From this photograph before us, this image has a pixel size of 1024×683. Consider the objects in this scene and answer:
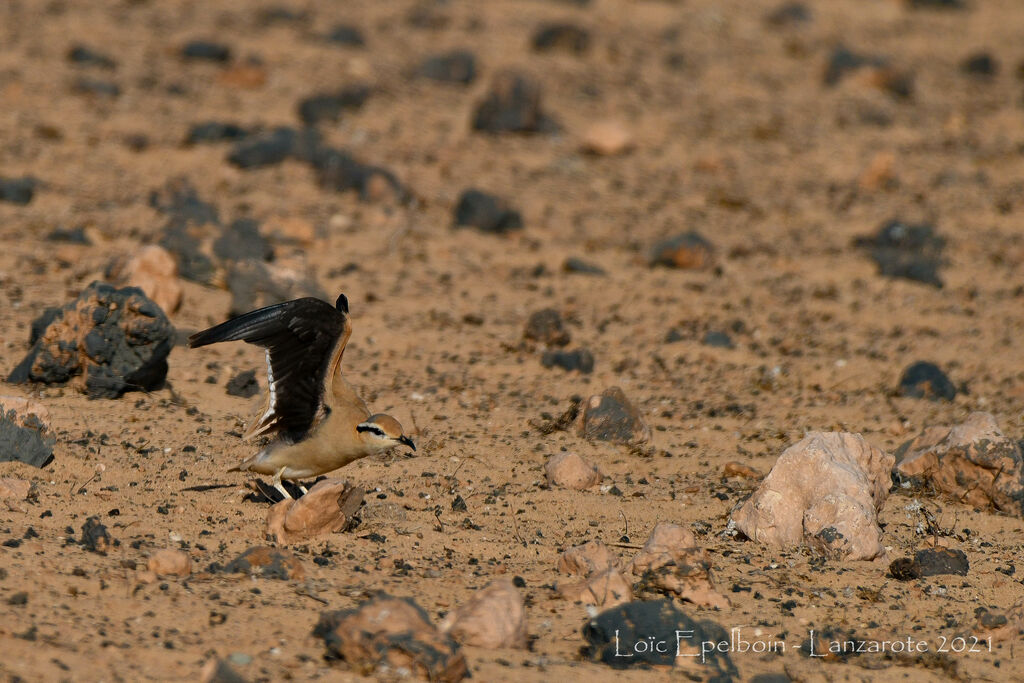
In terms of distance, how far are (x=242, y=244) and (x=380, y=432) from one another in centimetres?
435

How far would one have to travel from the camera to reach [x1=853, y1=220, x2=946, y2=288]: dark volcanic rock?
11.3 metres

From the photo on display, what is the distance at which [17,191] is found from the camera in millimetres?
11047

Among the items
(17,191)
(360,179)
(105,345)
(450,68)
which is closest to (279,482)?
(105,345)

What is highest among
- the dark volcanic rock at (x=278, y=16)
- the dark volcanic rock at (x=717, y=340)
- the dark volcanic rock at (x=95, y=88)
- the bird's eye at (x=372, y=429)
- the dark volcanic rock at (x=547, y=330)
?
the dark volcanic rock at (x=278, y=16)

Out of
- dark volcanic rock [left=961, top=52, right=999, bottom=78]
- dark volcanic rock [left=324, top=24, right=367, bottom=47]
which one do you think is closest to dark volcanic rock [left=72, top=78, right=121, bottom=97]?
dark volcanic rock [left=324, top=24, right=367, bottom=47]

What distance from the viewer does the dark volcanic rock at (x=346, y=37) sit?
54.5 feet

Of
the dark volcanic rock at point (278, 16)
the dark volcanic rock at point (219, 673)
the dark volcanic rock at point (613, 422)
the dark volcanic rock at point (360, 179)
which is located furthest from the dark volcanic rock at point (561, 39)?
the dark volcanic rock at point (219, 673)

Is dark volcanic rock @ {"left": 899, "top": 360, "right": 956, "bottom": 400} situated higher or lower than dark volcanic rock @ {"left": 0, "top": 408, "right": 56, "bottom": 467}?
lower

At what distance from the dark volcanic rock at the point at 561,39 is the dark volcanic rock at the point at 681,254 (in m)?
6.82

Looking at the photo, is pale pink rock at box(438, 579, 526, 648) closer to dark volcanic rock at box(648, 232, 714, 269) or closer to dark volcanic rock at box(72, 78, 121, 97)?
dark volcanic rock at box(648, 232, 714, 269)

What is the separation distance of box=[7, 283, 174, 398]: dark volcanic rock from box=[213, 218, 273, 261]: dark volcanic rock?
7.19 feet

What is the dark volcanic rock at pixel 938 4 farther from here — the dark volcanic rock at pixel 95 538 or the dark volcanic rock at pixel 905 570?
the dark volcanic rock at pixel 95 538

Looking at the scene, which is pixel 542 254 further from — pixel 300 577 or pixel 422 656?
pixel 422 656

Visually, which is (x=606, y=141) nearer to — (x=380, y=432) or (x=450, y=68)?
(x=450, y=68)
